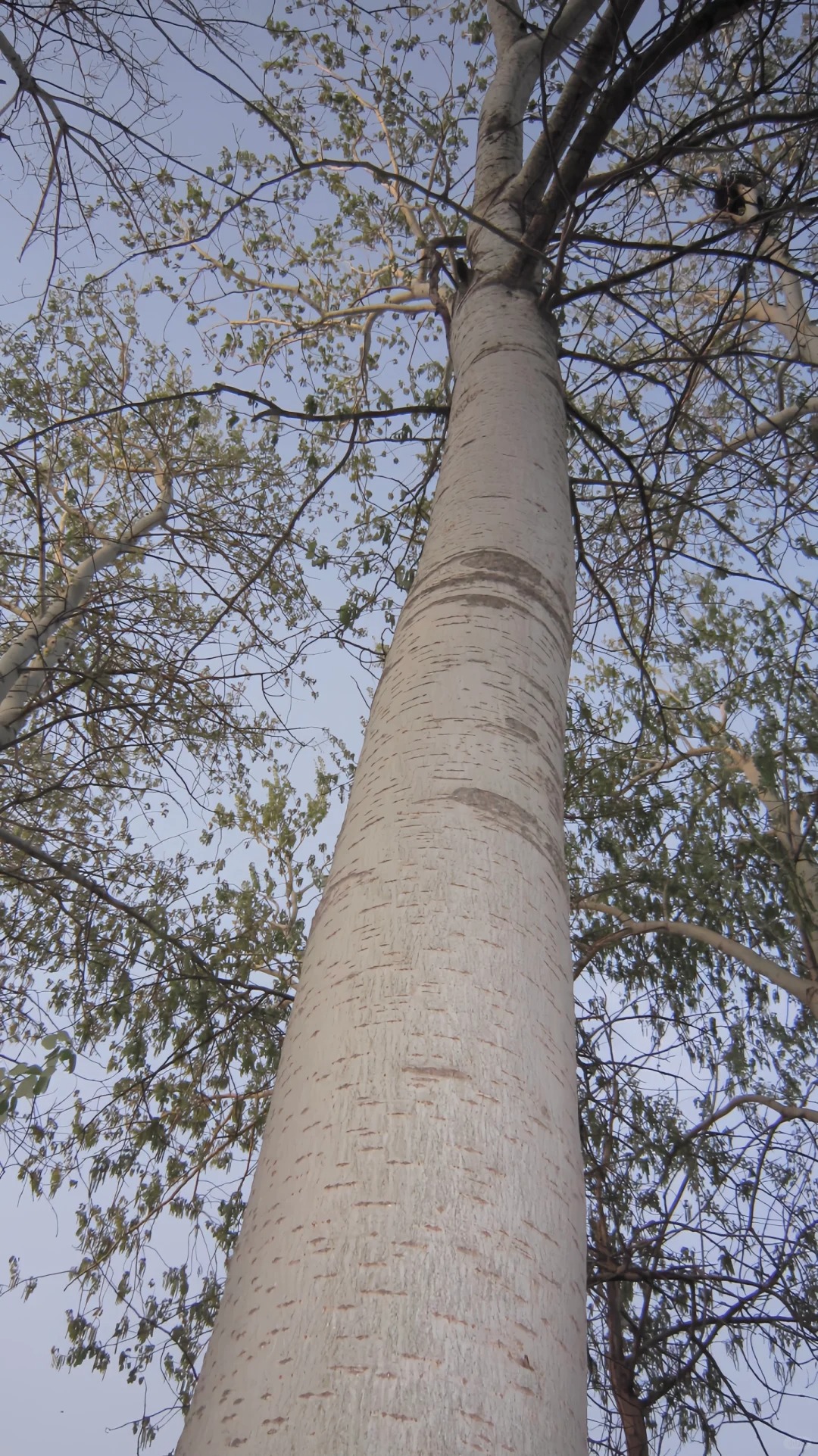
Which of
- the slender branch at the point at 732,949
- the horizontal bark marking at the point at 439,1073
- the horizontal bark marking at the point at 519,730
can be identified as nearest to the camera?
the horizontal bark marking at the point at 439,1073

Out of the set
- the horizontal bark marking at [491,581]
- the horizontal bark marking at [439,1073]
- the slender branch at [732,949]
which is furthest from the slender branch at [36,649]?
the horizontal bark marking at [439,1073]

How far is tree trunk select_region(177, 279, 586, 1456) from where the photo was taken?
0.46 metres

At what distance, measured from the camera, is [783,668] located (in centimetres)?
369

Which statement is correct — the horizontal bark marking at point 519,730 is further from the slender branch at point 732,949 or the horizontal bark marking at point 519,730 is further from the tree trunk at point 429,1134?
the slender branch at point 732,949

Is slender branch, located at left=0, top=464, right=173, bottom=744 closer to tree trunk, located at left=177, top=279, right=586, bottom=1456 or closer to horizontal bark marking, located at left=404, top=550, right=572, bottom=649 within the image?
horizontal bark marking, located at left=404, top=550, right=572, bottom=649

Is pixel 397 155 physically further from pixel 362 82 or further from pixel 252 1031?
pixel 252 1031

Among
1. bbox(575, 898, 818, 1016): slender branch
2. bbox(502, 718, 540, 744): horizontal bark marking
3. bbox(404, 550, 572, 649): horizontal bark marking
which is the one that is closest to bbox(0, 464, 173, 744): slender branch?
bbox(575, 898, 818, 1016): slender branch

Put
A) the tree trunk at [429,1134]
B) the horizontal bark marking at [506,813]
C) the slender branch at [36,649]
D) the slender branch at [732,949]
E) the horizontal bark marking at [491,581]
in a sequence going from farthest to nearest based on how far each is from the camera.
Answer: the slender branch at [36,649] → the slender branch at [732,949] → the horizontal bark marking at [491,581] → the horizontal bark marking at [506,813] → the tree trunk at [429,1134]

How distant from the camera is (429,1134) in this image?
1.85 ft

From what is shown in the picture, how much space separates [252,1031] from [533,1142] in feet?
10.4

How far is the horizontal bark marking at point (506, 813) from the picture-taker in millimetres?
824

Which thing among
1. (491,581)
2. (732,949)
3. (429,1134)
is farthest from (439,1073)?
(732,949)

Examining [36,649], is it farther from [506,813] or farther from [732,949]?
[506,813]

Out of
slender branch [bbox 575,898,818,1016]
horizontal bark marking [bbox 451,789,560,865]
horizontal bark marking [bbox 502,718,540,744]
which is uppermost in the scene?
slender branch [bbox 575,898,818,1016]
